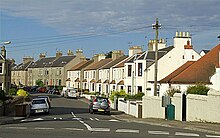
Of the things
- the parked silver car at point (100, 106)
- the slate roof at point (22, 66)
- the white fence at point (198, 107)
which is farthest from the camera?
the slate roof at point (22, 66)

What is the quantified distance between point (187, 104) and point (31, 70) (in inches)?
4138

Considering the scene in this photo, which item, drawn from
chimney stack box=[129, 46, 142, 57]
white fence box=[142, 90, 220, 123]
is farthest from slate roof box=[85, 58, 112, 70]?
white fence box=[142, 90, 220, 123]

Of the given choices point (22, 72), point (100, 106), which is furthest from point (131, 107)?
point (22, 72)

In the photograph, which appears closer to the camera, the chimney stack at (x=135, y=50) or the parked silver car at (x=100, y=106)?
the parked silver car at (x=100, y=106)

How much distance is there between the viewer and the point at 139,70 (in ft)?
194

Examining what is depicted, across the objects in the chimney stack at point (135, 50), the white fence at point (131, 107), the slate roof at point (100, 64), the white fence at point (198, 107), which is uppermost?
the chimney stack at point (135, 50)

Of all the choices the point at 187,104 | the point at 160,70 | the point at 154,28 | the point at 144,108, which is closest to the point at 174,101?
the point at 187,104

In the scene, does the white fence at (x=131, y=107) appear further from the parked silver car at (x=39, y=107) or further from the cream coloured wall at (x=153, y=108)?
the parked silver car at (x=39, y=107)

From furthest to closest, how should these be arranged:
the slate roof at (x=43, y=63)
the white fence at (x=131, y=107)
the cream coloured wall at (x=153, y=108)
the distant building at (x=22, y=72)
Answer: the distant building at (x=22, y=72)
the slate roof at (x=43, y=63)
the white fence at (x=131, y=107)
the cream coloured wall at (x=153, y=108)

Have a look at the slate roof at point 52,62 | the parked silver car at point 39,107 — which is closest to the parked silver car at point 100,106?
the parked silver car at point 39,107

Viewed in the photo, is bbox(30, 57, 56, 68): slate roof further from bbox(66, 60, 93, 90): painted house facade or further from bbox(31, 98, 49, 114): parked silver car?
bbox(31, 98, 49, 114): parked silver car

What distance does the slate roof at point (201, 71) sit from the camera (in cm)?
4288

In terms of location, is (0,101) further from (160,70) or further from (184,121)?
(160,70)

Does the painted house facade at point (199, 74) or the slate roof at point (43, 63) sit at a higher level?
the slate roof at point (43, 63)
